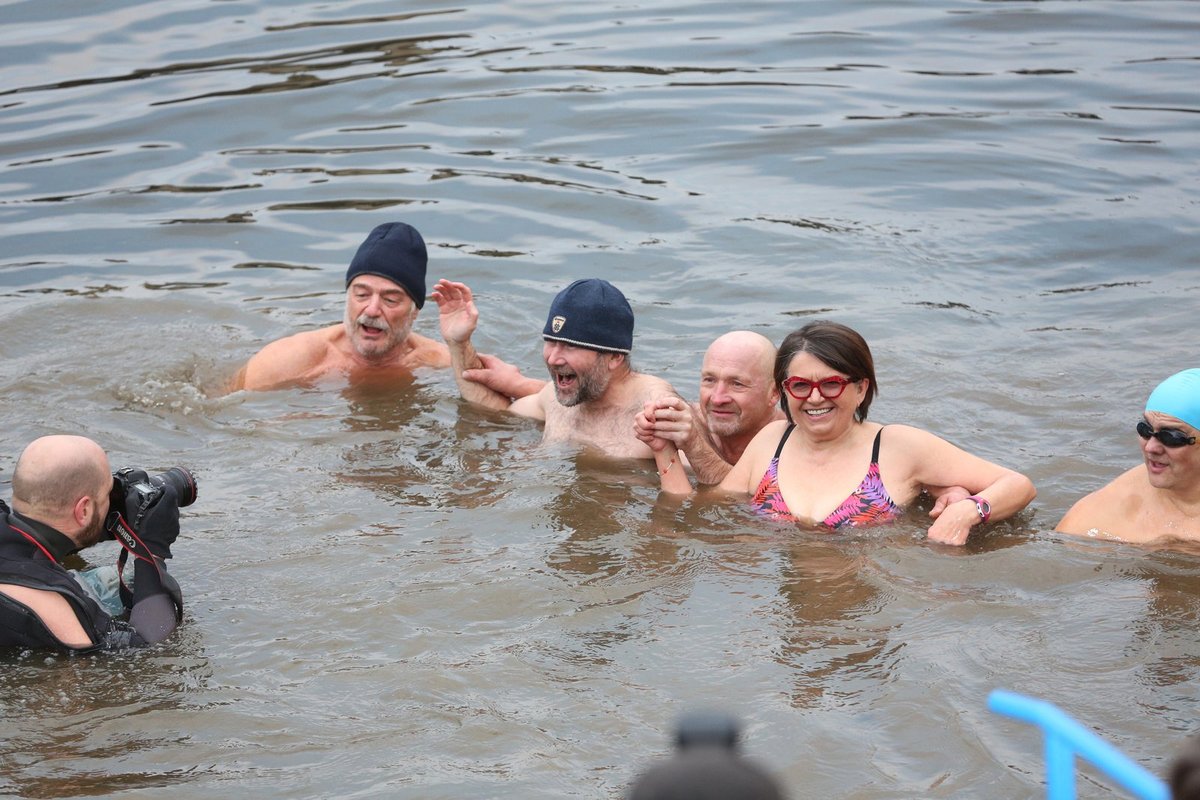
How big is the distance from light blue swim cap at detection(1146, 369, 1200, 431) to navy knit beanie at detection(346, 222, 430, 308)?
504cm

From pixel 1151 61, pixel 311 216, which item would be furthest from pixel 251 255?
pixel 1151 61

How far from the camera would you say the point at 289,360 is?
386 inches

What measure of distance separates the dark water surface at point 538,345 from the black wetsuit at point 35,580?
14 centimetres

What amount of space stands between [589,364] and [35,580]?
3.38m

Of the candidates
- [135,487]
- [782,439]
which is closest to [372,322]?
[782,439]

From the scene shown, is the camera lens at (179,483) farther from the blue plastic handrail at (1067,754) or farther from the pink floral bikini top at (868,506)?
the blue plastic handrail at (1067,754)

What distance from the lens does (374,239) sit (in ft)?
31.0

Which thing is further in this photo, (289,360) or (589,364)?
(289,360)

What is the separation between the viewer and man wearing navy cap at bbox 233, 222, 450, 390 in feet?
31.1

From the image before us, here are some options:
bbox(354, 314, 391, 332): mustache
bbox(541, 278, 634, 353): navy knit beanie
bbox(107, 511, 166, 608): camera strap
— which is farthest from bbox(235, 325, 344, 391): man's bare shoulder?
bbox(107, 511, 166, 608): camera strap

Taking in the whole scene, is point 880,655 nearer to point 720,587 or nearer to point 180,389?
point 720,587

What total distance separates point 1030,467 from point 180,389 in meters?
5.75

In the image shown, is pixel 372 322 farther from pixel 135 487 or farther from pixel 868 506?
pixel 868 506

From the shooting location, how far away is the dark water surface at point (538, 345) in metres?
5.30
